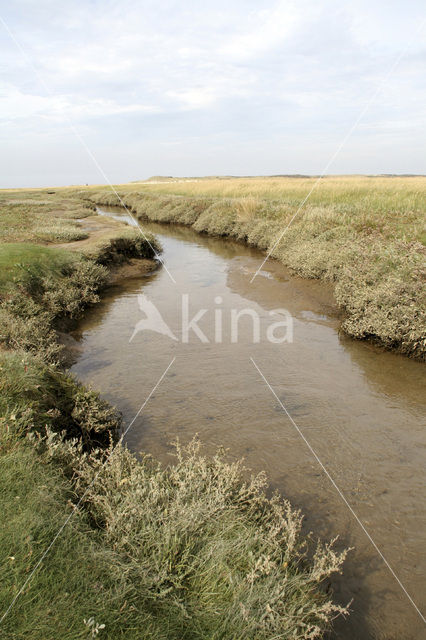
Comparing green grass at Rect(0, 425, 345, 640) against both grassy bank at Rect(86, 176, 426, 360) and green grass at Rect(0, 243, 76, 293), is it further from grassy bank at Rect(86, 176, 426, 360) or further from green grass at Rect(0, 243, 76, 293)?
green grass at Rect(0, 243, 76, 293)

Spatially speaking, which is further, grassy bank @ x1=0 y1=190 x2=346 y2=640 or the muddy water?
the muddy water

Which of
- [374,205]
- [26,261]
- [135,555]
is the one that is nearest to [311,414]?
[135,555]

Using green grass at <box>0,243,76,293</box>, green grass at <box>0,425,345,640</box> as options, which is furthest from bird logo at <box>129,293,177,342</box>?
green grass at <box>0,425,345,640</box>

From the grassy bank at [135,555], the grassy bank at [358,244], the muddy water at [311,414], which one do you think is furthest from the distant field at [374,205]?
the grassy bank at [135,555]

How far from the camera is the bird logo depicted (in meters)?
9.34

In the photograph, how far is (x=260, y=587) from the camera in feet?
8.43

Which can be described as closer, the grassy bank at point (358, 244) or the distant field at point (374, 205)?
the grassy bank at point (358, 244)

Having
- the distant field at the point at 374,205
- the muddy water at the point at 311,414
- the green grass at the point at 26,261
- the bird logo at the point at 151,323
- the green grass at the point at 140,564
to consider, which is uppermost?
the distant field at the point at 374,205

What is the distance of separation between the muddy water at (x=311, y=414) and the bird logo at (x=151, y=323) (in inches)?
5.6

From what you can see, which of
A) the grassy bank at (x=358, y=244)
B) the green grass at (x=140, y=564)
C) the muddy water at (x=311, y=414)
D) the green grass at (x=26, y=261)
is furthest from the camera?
the green grass at (x=26, y=261)

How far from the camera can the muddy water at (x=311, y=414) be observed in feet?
11.8

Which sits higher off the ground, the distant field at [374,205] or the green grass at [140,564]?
the distant field at [374,205]

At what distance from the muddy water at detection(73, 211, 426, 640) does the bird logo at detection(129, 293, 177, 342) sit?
0.14m

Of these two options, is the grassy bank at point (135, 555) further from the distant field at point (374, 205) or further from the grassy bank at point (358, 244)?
the distant field at point (374, 205)
